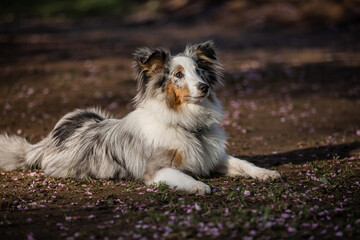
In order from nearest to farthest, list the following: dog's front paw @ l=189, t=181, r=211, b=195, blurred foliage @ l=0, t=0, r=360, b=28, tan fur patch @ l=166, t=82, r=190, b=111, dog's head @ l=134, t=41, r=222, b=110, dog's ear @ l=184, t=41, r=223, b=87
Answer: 1. dog's front paw @ l=189, t=181, r=211, b=195
2. dog's head @ l=134, t=41, r=222, b=110
3. tan fur patch @ l=166, t=82, r=190, b=111
4. dog's ear @ l=184, t=41, r=223, b=87
5. blurred foliage @ l=0, t=0, r=360, b=28

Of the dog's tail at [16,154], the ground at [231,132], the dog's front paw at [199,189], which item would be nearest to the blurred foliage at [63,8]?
the ground at [231,132]

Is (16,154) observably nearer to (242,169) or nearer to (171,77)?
(171,77)

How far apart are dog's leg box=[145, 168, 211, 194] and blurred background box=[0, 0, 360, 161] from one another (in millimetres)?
2647

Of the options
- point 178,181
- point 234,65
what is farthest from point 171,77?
point 234,65

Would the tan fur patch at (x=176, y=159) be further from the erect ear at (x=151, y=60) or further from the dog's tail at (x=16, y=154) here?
the dog's tail at (x=16, y=154)

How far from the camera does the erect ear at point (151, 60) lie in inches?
239

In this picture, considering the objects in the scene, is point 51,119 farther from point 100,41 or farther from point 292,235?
point 100,41

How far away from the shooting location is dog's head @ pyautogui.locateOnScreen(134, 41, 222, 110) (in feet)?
19.5

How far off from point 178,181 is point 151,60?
1740mm

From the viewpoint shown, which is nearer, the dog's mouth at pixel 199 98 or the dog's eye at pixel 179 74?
the dog's mouth at pixel 199 98

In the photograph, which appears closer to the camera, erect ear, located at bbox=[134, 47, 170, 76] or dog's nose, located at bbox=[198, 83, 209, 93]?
dog's nose, located at bbox=[198, 83, 209, 93]

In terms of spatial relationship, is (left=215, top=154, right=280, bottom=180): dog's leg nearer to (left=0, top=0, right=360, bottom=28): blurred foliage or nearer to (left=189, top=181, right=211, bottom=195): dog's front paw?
(left=189, top=181, right=211, bottom=195): dog's front paw

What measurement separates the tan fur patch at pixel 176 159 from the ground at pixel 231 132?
43 cm

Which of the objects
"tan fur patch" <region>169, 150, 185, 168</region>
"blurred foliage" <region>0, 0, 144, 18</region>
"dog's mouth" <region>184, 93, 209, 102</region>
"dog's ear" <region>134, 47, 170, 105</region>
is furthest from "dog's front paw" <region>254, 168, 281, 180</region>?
"blurred foliage" <region>0, 0, 144, 18</region>
